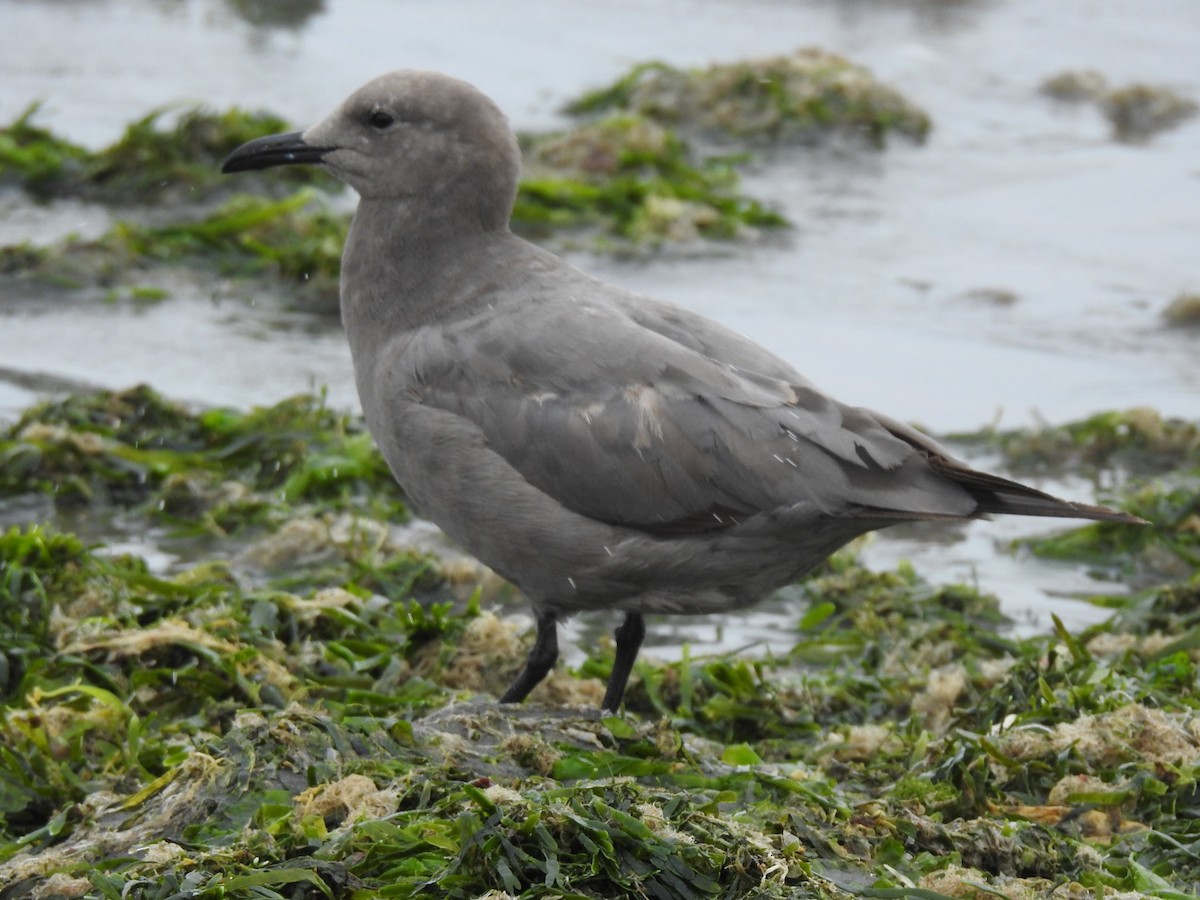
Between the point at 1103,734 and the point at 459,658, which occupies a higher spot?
the point at 1103,734

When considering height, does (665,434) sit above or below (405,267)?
below

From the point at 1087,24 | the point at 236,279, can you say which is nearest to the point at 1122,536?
the point at 236,279

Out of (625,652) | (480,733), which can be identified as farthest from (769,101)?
(480,733)

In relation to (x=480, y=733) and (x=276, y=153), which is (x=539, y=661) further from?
(x=276, y=153)

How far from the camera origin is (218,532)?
5867mm

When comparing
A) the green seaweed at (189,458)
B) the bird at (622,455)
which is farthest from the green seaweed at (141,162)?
the bird at (622,455)

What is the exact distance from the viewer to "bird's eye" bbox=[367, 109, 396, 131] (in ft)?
15.9

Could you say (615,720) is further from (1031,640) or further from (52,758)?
(1031,640)

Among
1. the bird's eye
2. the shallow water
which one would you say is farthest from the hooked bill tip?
the shallow water

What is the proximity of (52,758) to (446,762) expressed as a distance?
42.7 inches

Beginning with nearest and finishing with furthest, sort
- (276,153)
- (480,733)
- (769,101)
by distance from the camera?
1. (480,733)
2. (276,153)
3. (769,101)

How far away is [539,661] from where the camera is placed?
448cm

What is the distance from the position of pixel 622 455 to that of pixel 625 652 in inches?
23.8

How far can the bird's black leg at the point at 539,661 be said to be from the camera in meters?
4.47
